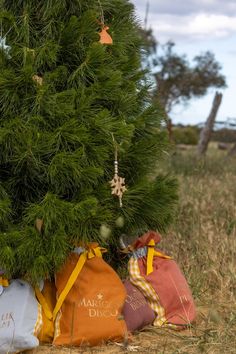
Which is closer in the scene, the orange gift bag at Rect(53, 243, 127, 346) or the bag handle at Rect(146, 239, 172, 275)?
the orange gift bag at Rect(53, 243, 127, 346)

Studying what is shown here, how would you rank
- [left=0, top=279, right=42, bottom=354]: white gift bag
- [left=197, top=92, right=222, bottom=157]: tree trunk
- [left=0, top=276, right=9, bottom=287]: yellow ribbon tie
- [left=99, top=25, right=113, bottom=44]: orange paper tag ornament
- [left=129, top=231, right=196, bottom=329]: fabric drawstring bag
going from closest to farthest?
[left=0, top=279, right=42, bottom=354]: white gift bag < [left=0, top=276, right=9, bottom=287]: yellow ribbon tie < [left=99, top=25, right=113, bottom=44]: orange paper tag ornament < [left=129, top=231, right=196, bottom=329]: fabric drawstring bag < [left=197, top=92, right=222, bottom=157]: tree trunk

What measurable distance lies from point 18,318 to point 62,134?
0.96 metres

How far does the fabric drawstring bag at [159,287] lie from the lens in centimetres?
371

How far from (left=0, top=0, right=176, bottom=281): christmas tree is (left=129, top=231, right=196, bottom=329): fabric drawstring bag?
0.14m

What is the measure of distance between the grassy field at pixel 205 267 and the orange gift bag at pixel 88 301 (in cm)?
8

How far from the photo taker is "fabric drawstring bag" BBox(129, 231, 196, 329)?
3715mm

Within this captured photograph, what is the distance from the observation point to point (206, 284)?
4578 mm

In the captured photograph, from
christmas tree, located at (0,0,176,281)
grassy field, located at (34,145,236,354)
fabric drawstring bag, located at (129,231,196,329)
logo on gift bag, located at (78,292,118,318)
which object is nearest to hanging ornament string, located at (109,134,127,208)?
christmas tree, located at (0,0,176,281)

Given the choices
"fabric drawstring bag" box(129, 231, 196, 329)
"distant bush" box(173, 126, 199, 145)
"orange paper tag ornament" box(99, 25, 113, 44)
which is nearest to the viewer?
"orange paper tag ornament" box(99, 25, 113, 44)

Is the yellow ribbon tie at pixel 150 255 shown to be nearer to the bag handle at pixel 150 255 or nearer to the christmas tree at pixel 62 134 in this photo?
the bag handle at pixel 150 255

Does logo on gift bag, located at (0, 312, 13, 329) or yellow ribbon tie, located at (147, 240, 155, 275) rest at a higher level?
yellow ribbon tie, located at (147, 240, 155, 275)

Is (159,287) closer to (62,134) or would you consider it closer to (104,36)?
(62,134)

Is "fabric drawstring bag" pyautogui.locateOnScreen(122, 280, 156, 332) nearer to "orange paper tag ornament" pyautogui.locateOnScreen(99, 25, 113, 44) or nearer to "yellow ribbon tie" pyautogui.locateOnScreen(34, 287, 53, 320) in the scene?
"yellow ribbon tie" pyautogui.locateOnScreen(34, 287, 53, 320)

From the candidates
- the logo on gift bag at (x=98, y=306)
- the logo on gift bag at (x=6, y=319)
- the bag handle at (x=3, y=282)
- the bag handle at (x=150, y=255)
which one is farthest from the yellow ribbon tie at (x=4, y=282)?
the bag handle at (x=150, y=255)
